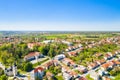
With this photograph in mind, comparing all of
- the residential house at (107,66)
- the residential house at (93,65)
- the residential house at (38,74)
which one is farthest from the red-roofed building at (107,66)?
the residential house at (38,74)

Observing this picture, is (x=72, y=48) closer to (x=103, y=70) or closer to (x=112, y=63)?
(x=112, y=63)

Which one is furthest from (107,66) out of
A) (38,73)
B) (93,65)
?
(38,73)

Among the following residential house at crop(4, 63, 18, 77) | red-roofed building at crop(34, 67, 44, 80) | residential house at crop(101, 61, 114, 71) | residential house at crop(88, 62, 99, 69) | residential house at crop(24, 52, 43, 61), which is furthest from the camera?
residential house at crop(24, 52, 43, 61)

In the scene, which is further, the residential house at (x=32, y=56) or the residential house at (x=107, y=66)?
the residential house at (x=32, y=56)

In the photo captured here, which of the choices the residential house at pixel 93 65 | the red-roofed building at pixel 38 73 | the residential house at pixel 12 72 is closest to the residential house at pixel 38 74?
the red-roofed building at pixel 38 73

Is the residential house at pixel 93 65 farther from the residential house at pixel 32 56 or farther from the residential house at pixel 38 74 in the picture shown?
the residential house at pixel 32 56

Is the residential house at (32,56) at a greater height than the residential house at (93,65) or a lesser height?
greater

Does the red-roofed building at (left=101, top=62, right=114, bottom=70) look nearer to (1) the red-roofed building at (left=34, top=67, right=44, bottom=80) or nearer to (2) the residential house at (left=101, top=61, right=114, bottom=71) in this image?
(2) the residential house at (left=101, top=61, right=114, bottom=71)

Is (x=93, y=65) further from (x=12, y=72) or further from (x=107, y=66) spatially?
(x=12, y=72)

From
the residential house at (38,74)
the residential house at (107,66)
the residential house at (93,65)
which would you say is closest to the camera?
the residential house at (38,74)

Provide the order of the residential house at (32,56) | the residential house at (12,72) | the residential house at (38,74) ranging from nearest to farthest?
the residential house at (38,74) → the residential house at (12,72) → the residential house at (32,56)

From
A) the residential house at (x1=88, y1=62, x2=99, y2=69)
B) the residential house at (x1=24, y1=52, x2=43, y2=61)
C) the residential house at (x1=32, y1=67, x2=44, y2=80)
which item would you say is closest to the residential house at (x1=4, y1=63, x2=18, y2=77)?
the residential house at (x1=32, y1=67, x2=44, y2=80)

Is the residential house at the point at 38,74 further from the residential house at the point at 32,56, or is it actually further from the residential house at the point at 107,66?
the residential house at the point at 107,66
